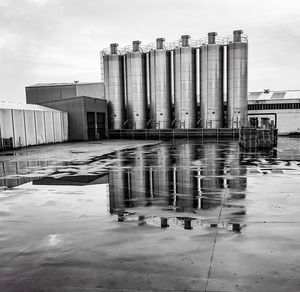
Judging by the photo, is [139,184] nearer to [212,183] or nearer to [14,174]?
[212,183]

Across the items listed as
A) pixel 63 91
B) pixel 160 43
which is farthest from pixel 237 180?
pixel 63 91

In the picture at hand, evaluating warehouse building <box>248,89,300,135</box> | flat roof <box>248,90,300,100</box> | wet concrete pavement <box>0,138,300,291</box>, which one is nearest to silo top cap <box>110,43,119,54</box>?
warehouse building <box>248,89,300,135</box>

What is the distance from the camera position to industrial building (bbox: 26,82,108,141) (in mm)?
39031

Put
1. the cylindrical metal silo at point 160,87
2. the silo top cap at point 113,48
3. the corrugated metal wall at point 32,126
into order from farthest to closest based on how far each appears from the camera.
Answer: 1. the silo top cap at point 113,48
2. the cylindrical metal silo at point 160,87
3. the corrugated metal wall at point 32,126

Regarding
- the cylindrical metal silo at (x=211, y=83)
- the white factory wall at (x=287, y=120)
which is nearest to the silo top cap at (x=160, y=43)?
the cylindrical metal silo at (x=211, y=83)

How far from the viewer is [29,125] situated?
105 ft

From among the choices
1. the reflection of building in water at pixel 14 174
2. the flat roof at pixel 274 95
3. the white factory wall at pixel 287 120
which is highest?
the flat roof at pixel 274 95

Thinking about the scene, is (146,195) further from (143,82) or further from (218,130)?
(143,82)

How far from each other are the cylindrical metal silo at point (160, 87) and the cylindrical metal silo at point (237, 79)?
7.82 m

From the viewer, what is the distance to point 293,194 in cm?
998

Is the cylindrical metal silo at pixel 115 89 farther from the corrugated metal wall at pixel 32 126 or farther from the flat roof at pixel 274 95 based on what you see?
the flat roof at pixel 274 95

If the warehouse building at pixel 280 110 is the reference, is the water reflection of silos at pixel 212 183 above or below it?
below

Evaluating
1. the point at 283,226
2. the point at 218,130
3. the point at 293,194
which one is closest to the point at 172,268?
the point at 283,226

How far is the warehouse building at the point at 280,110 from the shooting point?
161 feet
